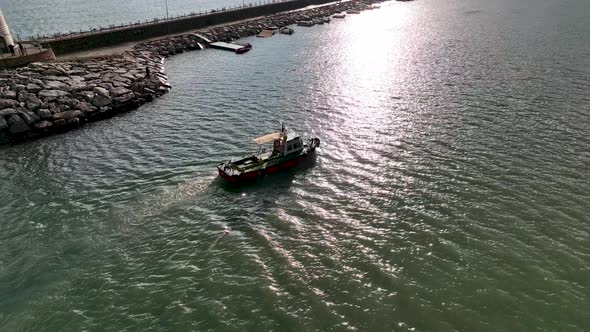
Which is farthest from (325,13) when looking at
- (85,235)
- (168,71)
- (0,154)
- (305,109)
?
(85,235)

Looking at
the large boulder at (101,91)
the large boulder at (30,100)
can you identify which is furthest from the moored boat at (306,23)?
the large boulder at (30,100)

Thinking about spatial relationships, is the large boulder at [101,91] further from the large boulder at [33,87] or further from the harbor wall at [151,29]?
the harbor wall at [151,29]

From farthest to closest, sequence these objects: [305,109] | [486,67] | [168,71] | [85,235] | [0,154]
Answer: [168,71] < [486,67] < [305,109] < [0,154] < [85,235]

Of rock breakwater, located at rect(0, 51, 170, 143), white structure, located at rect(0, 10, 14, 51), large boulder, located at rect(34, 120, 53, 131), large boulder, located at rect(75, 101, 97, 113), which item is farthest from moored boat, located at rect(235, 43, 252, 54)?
large boulder, located at rect(34, 120, 53, 131)

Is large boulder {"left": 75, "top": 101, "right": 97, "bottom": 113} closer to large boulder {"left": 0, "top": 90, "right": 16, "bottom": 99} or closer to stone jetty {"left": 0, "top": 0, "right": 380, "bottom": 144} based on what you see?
stone jetty {"left": 0, "top": 0, "right": 380, "bottom": 144}

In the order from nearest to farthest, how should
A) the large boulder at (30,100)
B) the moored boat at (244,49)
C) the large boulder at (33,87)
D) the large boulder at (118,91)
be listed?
the large boulder at (30,100)
the large boulder at (33,87)
the large boulder at (118,91)
the moored boat at (244,49)

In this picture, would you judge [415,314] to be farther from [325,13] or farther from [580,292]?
[325,13]
